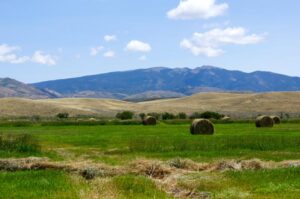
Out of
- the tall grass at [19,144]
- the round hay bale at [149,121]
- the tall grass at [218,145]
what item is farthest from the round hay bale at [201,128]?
the round hay bale at [149,121]

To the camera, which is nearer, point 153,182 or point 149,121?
point 153,182

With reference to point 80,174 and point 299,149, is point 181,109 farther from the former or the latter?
point 80,174

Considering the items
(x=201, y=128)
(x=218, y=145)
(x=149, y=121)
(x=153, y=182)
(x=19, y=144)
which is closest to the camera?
(x=153, y=182)

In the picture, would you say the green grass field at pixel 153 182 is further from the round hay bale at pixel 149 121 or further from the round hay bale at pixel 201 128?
the round hay bale at pixel 149 121

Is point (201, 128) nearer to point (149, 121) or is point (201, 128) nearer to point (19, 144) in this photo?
point (19, 144)

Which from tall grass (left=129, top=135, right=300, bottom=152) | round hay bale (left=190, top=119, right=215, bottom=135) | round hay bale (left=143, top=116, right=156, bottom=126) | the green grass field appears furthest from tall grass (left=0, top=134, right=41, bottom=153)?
round hay bale (left=143, top=116, right=156, bottom=126)

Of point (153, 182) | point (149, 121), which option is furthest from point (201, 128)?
point (153, 182)

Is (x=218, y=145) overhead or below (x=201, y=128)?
below

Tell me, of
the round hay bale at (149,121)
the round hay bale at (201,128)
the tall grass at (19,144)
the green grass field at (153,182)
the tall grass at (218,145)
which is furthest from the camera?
the round hay bale at (149,121)

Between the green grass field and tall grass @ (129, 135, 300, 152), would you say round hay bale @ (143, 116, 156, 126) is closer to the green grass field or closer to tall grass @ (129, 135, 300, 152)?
tall grass @ (129, 135, 300, 152)

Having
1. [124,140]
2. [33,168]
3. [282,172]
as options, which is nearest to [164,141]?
[124,140]

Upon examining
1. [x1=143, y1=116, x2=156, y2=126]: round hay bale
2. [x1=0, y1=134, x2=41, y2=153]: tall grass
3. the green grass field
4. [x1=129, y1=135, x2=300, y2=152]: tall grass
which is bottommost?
the green grass field

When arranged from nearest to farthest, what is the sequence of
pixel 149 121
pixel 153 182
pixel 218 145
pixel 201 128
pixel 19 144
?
pixel 153 182, pixel 19 144, pixel 218 145, pixel 201 128, pixel 149 121

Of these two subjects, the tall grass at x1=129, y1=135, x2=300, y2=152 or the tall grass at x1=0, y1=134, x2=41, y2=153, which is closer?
the tall grass at x1=0, y1=134, x2=41, y2=153
